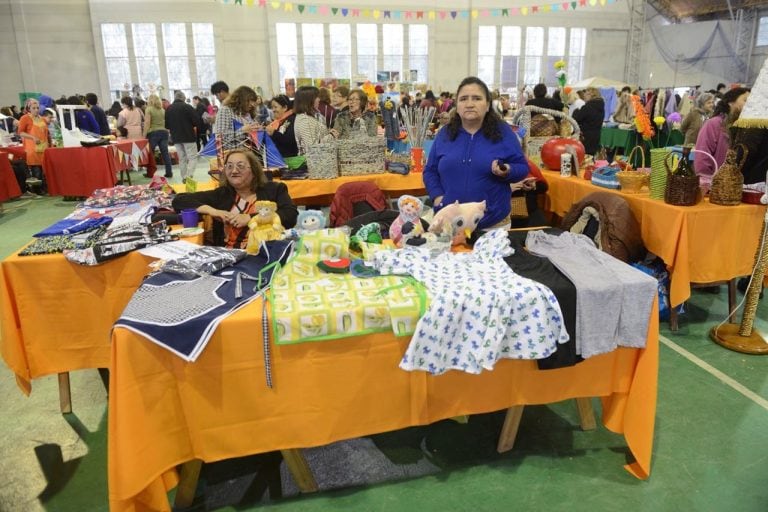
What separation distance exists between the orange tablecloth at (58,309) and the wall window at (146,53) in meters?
15.2

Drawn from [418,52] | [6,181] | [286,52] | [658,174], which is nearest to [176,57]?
[286,52]

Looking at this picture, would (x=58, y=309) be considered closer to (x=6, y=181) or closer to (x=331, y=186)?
(x=331, y=186)

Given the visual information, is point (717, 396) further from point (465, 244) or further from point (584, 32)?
point (584, 32)

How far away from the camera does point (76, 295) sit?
2486mm

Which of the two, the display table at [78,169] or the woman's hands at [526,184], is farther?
the display table at [78,169]

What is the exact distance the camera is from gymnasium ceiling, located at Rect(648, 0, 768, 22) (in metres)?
16.4

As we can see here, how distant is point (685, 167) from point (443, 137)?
140 centimetres

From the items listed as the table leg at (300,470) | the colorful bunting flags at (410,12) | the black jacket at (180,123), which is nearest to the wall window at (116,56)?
the colorful bunting flags at (410,12)

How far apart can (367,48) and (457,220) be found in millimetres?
15686

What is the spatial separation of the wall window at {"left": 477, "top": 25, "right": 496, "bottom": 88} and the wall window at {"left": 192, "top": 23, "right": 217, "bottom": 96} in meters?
8.28

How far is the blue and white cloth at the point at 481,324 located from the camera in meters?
1.78

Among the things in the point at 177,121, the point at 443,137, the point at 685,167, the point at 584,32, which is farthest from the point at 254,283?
the point at 584,32

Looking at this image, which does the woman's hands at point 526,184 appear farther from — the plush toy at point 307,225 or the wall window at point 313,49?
the wall window at point 313,49

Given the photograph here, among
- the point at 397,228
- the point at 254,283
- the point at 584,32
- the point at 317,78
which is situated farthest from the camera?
the point at 584,32
